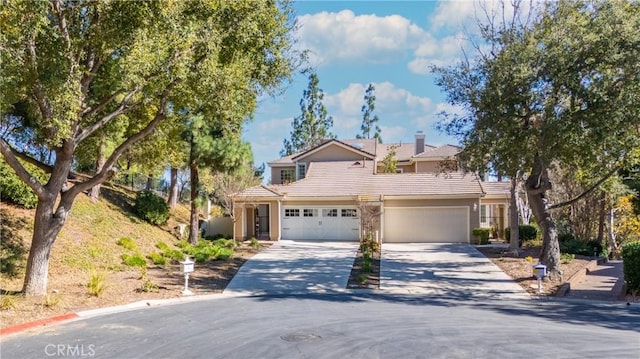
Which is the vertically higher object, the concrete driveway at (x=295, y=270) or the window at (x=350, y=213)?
the window at (x=350, y=213)

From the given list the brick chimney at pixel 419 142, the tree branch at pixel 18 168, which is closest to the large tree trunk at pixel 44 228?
the tree branch at pixel 18 168

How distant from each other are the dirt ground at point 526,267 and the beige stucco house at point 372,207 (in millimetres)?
3629

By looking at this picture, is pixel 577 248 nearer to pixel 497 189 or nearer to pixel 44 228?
pixel 497 189

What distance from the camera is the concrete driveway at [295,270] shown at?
1402 centimetres

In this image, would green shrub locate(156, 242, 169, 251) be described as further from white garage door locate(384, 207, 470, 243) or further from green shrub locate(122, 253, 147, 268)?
white garage door locate(384, 207, 470, 243)

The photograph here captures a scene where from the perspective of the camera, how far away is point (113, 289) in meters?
12.3

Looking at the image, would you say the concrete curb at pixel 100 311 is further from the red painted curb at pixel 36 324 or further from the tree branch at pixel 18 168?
the tree branch at pixel 18 168

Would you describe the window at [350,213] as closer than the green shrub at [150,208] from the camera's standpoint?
No

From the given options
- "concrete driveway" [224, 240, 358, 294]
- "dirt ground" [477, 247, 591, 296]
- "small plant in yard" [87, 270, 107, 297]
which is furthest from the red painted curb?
"dirt ground" [477, 247, 591, 296]

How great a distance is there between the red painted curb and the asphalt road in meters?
0.29

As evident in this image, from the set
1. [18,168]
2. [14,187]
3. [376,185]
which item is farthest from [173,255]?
[376,185]

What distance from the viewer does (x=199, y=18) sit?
36.0 ft

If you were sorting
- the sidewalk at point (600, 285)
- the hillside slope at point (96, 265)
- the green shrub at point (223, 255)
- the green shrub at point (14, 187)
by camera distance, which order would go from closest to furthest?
the hillside slope at point (96, 265)
the sidewalk at point (600, 285)
the green shrub at point (14, 187)
the green shrub at point (223, 255)

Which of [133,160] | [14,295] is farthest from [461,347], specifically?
[133,160]
